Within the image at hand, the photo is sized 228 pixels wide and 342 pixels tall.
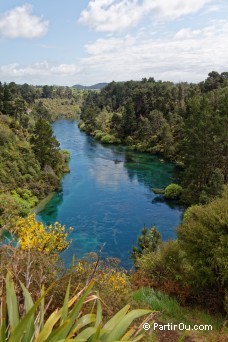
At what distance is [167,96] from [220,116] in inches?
1952

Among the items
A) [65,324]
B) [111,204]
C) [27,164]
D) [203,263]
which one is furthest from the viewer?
[27,164]

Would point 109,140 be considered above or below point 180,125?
below

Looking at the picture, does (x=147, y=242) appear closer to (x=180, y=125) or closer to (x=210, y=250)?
(x=210, y=250)

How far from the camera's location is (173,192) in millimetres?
52031

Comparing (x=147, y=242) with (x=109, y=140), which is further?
(x=109, y=140)

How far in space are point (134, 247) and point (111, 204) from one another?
2031 centimetres

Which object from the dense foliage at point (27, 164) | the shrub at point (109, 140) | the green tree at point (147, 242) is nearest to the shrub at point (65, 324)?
the green tree at point (147, 242)

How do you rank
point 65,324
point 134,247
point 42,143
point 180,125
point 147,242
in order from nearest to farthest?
point 65,324
point 134,247
point 147,242
point 42,143
point 180,125

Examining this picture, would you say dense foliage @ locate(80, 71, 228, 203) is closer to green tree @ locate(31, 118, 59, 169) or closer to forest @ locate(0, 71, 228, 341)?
forest @ locate(0, 71, 228, 341)

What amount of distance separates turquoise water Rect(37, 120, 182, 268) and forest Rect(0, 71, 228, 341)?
2280 millimetres

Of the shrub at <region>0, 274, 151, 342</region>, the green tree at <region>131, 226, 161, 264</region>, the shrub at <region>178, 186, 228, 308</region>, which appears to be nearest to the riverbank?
the green tree at <region>131, 226, 161, 264</region>

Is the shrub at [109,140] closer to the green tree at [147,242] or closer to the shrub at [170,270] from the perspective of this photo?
the green tree at [147,242]

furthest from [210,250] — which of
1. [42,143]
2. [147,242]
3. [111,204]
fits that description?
[42,143]

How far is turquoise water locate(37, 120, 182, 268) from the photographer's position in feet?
123
